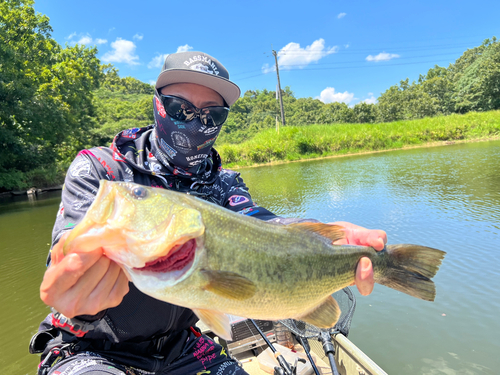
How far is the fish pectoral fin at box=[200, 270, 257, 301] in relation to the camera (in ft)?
4.85

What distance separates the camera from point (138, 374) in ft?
6.91

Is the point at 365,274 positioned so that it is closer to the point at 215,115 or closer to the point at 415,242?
the point at 215,115

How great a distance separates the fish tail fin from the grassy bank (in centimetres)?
2569

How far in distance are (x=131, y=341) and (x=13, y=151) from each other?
2272 centimetres

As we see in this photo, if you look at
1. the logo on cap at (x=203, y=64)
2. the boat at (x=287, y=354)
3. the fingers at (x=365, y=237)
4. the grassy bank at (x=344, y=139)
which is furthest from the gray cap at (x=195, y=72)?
the grassy bank at (x=344, y=139)

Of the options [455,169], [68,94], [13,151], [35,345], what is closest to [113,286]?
[35,345]

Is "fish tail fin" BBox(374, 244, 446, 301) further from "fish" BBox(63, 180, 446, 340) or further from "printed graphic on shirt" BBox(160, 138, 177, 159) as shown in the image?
"printed graphic on shirt" BBox(160, 138, 177, 159)

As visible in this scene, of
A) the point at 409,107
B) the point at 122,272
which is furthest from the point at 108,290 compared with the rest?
the point at 409,107

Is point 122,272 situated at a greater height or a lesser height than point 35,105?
lesser

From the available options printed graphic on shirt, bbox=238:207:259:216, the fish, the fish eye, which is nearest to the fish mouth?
the fish

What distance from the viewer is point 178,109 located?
2.60 metres

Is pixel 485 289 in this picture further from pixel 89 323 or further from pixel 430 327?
pixel 89 323

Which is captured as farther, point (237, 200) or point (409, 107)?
point (409, 107)

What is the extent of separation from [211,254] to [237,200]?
1406 mm
